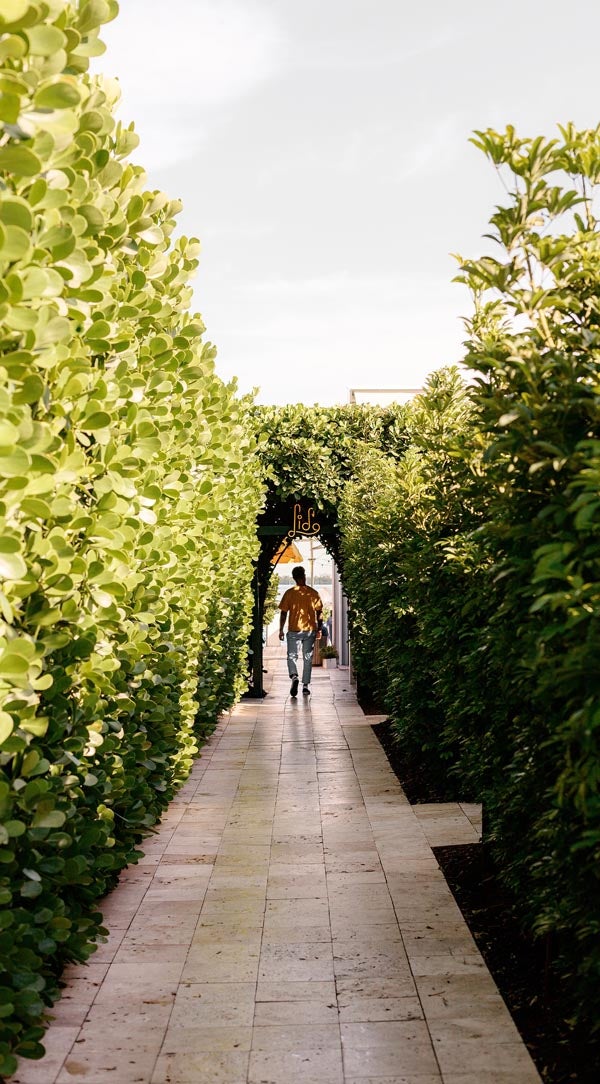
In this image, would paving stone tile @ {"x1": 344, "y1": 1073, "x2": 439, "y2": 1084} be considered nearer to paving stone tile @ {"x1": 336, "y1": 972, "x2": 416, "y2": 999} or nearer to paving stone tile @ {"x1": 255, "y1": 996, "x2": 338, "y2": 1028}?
paving stone tile @ {"x1": 255, "y1": 996, "x2": 338, "y2": 1028}

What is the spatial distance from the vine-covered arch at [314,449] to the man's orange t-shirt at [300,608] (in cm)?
103

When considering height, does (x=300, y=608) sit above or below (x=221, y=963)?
above

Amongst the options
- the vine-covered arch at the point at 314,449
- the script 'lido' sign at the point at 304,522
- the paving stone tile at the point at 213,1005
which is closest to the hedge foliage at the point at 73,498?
the paving stone tile at the point at 213,1005

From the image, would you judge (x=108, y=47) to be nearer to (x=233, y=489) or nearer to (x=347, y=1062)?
(x=347, y=1062)

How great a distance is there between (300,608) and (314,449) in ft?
8.54

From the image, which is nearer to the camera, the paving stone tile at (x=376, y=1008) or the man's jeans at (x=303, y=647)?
the paving stone tile at (x=376, y=1008)

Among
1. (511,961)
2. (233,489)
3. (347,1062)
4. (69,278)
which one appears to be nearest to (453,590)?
(511,961)

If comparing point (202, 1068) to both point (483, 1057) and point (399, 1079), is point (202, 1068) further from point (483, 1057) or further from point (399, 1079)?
point (483, 1057)

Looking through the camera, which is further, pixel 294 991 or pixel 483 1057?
pixel 294 991

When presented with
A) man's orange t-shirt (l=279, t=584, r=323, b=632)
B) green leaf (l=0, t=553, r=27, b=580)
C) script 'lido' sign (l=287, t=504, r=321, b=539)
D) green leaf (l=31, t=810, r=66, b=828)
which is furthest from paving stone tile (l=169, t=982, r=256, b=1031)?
script 'lido' sign (l=287, t=504, r=321, b=539)

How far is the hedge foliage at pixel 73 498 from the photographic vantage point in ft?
8.28

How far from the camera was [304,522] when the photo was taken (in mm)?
16719

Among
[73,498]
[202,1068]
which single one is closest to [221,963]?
[202,1068]

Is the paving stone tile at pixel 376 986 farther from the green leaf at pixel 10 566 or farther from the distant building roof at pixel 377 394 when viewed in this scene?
the distant building roof at pixel 377 394
